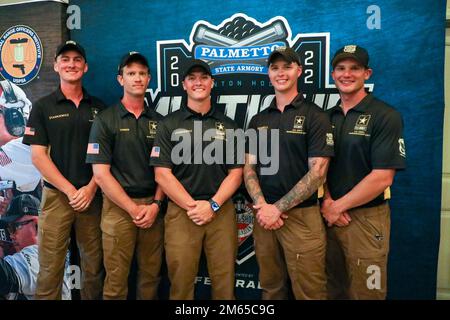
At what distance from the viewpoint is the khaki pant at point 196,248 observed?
197 centimetres

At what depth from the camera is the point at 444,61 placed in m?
2.14

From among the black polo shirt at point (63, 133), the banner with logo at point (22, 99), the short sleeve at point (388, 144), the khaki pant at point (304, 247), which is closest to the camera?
the short sleeve at point (388, 144)

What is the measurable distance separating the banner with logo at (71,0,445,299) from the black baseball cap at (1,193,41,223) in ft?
2.76

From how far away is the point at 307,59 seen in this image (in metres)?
2.26

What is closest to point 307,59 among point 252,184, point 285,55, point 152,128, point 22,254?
point 285,55

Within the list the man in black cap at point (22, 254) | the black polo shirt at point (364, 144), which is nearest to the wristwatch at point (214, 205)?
the black polo shirt at point (364, 144)

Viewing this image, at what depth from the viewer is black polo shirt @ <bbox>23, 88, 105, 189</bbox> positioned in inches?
81.5

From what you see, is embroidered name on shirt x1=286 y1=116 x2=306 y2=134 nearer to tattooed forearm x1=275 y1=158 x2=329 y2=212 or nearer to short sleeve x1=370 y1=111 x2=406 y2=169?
tattooed forearm x1=275 y1=158 x2=329 y2=212

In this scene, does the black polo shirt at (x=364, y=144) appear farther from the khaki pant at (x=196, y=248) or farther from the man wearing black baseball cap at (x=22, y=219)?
the man wearing black baseball cap at (x=22, y=219)

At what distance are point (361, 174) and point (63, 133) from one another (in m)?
1.63

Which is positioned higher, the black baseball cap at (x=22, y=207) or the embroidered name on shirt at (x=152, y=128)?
the embroidered name on shirt at (x=152, y=128)

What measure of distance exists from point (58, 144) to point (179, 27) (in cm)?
106

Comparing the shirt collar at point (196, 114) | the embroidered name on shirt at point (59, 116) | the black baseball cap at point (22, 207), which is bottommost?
the black baseball cap at point (22, 207)

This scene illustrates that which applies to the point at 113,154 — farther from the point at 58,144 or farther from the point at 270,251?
the point at 270,251
